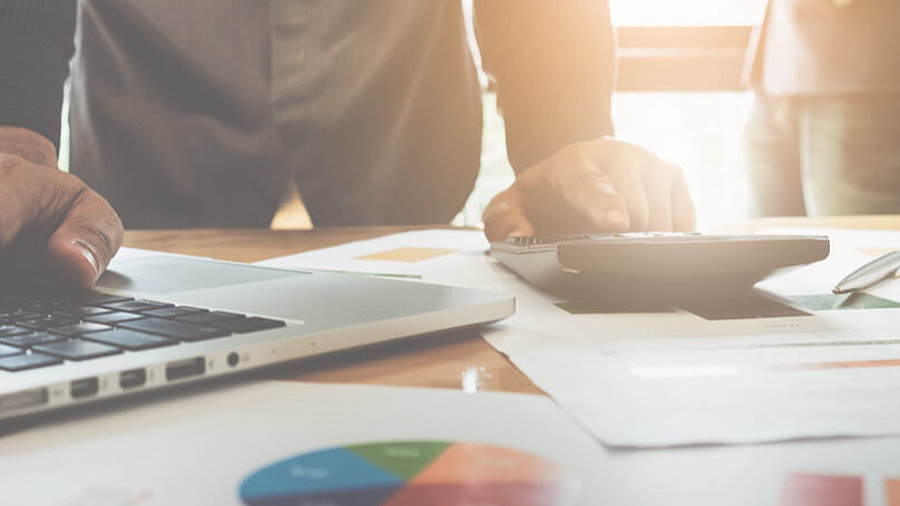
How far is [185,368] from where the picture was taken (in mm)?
254

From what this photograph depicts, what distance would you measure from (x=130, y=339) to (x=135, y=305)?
0.28 ft

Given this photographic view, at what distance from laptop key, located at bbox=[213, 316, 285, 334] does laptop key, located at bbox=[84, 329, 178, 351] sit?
26mm

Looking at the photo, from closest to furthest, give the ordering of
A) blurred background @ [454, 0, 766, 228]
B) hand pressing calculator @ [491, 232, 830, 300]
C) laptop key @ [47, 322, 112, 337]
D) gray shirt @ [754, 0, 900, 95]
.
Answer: laptop key @ [47, 322, 112, 337] < hand pressing calculator @ [491, 232, 830, 300] < gray shirt @ [754, 0, 900, 95] < blurred background @ [454, 0, 766, 228]

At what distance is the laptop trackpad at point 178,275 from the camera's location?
0.42 metres

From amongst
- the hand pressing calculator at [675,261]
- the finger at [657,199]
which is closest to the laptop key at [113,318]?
the hand pressing calculator at [675,261]

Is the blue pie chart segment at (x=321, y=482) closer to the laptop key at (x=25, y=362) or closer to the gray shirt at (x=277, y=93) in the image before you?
the laptop key at (x=25, y=362)

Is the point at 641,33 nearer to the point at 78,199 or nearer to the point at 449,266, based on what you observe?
the point at 449,266

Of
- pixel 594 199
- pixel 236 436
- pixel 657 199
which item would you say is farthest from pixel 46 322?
pixel 657 199

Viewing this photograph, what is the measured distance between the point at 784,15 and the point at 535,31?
1228 millimetres

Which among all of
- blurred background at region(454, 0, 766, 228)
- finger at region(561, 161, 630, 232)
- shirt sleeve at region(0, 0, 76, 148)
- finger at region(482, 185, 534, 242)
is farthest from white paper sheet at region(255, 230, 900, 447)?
blurred background at region(454, 0, 766, 228)

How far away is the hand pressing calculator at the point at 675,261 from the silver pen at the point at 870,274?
8 centimetres

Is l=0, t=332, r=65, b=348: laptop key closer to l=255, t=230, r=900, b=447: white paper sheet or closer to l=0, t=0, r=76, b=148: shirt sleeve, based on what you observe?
l=255, t=230, r=900, b=447: white paper sheet

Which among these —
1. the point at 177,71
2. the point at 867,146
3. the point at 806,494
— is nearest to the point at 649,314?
the point at 806,494

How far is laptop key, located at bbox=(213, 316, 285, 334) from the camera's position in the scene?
Answer: 0.29 m
